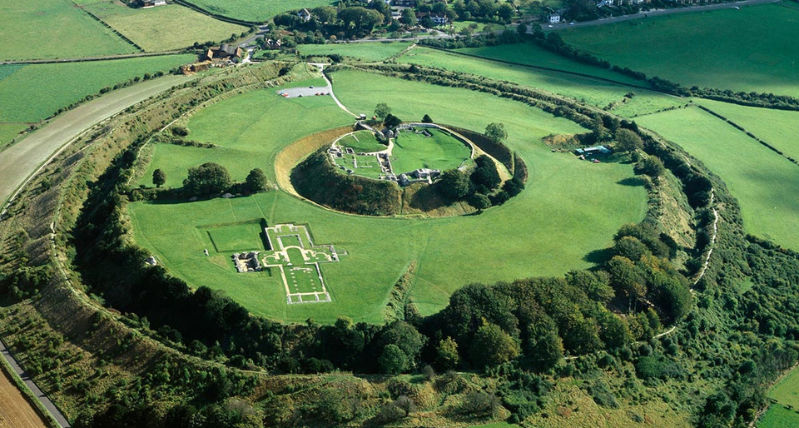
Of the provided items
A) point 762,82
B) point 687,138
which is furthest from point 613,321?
point 762,82

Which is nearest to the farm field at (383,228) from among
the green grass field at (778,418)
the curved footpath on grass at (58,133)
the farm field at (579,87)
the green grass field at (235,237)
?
the green grass field at (235,237)

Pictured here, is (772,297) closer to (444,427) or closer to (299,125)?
(444,427)

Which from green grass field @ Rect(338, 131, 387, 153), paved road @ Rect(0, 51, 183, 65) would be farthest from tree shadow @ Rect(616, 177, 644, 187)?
paved road @ Rect(0, 51, 183, 65)

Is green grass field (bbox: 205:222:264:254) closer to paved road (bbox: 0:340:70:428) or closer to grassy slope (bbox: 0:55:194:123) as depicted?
paved road (bbox: 0:340:70:428)

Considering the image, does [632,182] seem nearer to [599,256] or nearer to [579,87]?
[599,256]

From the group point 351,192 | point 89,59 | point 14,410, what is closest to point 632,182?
point 351,192

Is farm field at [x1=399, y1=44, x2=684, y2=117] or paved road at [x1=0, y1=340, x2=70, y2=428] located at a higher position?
farm field at [x1=399, y1=44, x2=684, y2=117]
